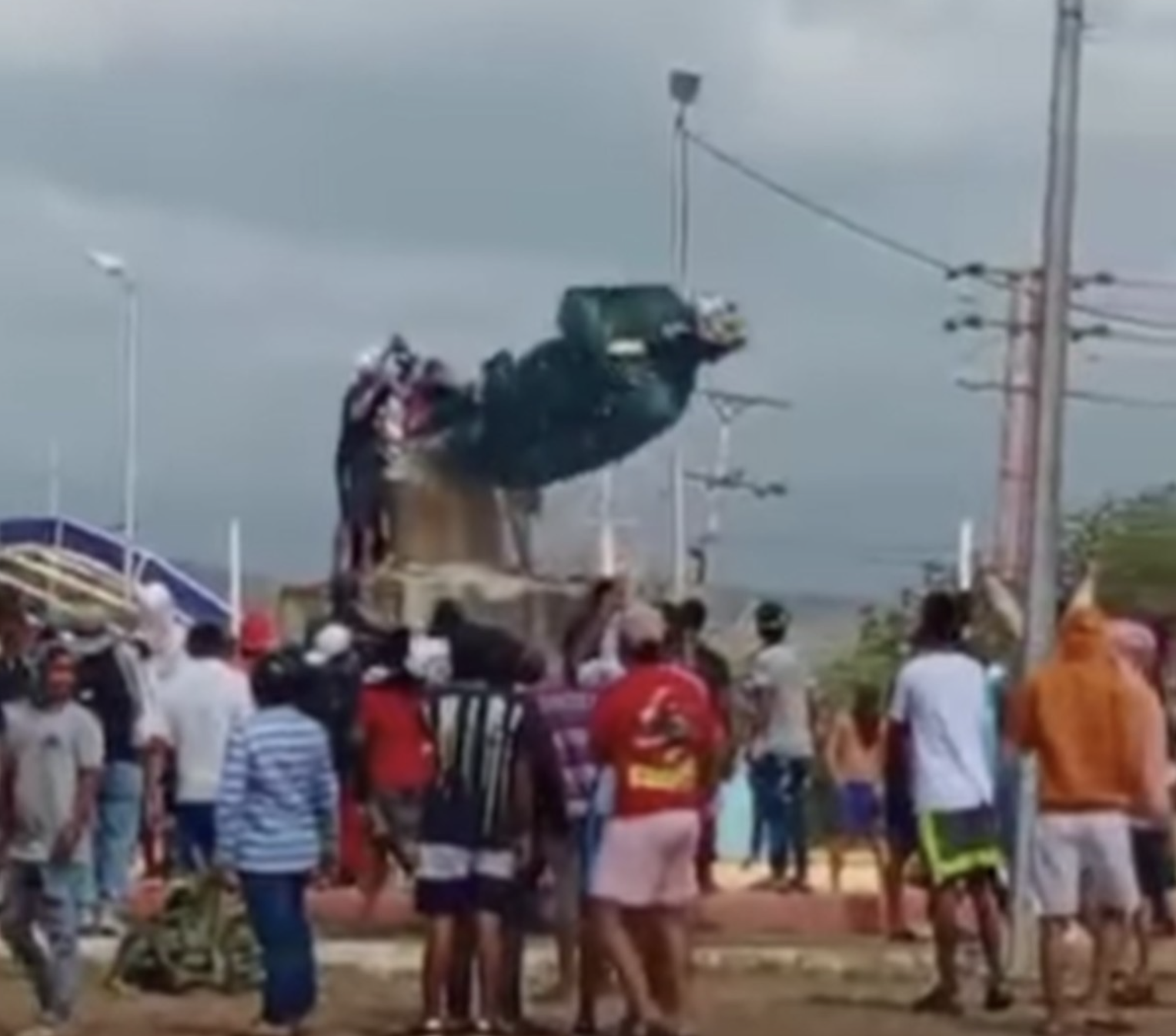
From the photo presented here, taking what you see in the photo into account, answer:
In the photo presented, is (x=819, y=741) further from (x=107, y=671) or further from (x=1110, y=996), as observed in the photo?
(x=1110, y=996)

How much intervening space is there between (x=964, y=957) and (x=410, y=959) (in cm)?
293

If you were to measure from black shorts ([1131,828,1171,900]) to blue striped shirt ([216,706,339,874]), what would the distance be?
402 cm

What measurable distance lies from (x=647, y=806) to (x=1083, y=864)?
204 centimetres

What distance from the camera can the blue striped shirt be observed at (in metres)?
18.9

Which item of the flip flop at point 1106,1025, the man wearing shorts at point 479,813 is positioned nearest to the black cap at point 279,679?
the man wearing shorts at point 479,813

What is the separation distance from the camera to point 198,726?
24.6 metres

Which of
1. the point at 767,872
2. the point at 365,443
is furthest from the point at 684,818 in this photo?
the point at 365,443

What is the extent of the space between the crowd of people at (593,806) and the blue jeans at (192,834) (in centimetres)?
199

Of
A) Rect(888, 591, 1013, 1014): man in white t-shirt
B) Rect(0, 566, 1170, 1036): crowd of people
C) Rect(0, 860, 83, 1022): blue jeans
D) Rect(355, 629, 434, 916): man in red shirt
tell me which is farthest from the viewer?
Rect(355, 629, 434, 916): man in red shirt

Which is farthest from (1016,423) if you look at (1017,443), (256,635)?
(256,635)

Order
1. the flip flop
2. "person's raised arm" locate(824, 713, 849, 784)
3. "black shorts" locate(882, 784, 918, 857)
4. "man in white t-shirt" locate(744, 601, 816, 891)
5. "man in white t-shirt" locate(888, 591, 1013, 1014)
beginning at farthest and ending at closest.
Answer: "person's raised arm" locate(824, 713, 849, 784) → "man in white t-shirt" locate(744, 601, 816, 891) → "black shorts" locate(882, 784, 918, 857) → "man in white t-shirt" locate(888, 591, 1013, 1014) → the flip flop

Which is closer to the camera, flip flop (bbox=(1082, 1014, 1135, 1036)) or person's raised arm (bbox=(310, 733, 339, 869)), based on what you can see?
person's raised arm (bbox=(310, 733, 339, 869))

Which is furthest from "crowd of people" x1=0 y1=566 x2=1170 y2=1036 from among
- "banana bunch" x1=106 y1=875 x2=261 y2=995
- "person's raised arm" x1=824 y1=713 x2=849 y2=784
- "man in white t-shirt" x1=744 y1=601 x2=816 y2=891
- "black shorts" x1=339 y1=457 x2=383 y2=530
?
"black shorts" x1=339 y1=457 x2=383 y2=530

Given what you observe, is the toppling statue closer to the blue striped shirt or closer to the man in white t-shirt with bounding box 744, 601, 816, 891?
the man in white t-shirt with bounding box 744, 601, 816, 891
